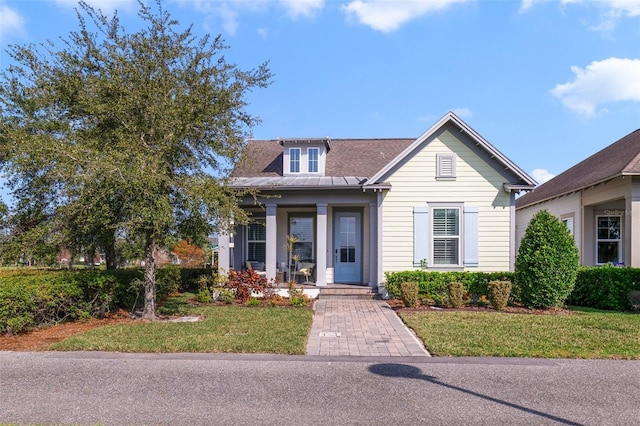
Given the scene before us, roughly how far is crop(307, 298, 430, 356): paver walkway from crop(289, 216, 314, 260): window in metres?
3.87

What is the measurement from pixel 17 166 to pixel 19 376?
464cm

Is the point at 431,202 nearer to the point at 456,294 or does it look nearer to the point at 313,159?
the point at 456,294

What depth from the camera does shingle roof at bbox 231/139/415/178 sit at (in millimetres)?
15617

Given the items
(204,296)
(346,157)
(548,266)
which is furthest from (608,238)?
(204,296)

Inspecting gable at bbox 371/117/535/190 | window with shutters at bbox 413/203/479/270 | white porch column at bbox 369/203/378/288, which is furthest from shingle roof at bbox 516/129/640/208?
white porch column at bbox 369/203/378/288

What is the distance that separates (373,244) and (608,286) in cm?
670

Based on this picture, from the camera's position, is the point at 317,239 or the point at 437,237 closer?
the point at 437,237

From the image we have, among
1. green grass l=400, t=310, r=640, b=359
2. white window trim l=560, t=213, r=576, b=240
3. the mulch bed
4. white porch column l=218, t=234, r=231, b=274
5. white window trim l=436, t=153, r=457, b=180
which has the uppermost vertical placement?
white window trim l=436, t=153, r=457, b=180

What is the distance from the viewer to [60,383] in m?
5.29

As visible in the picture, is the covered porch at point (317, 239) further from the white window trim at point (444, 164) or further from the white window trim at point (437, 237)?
the white window trim at point (444, 164)

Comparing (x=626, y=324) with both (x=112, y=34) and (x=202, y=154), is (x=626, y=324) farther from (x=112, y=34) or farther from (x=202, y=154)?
(x=112, y=34)

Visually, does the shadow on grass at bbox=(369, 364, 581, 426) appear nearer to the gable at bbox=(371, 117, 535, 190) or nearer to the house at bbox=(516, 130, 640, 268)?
the gable at bbox=(371, 117, 535, 190)

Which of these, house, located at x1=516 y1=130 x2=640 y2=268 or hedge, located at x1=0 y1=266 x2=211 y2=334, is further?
house, located at x1=516 y1=130 x2=640 y2=268

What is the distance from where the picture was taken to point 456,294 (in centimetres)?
1123
